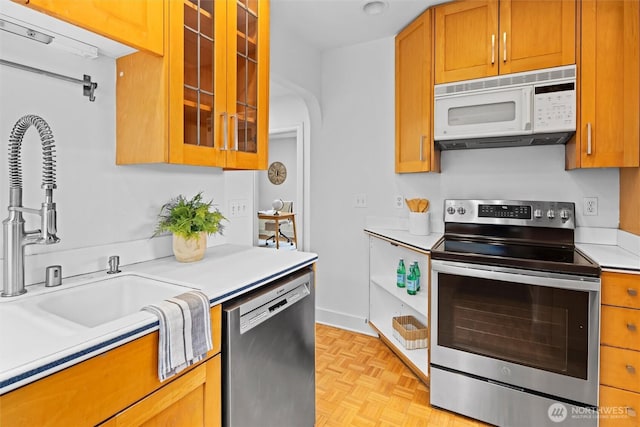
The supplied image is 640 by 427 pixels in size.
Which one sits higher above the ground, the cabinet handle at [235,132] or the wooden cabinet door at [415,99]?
the wooden cabinet door at [415,99]

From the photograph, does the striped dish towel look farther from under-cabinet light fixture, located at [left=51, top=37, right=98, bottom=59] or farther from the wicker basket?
the wicker basket

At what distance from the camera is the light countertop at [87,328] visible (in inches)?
26.9

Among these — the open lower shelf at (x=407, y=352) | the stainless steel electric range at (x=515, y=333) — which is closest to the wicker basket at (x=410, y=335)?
the open lower shelf at (x=407, y=352)

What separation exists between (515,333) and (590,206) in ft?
3.46

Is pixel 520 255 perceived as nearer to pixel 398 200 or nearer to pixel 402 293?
pixel 402 293

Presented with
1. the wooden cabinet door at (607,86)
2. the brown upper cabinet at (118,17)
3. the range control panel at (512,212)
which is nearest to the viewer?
the brown upper cabinet at (118,17)

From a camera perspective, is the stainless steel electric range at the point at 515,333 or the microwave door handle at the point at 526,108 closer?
the stainless steel electric range at the point at 515,333

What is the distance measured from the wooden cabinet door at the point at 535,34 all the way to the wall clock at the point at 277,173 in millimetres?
5668

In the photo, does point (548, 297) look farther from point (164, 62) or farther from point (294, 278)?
point (164, 62)

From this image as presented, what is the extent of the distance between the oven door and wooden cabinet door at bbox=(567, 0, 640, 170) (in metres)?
0.78

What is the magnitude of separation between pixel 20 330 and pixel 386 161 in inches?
96.7

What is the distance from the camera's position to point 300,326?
4.99 ft

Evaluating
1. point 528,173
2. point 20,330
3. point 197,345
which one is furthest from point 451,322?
point 20,330

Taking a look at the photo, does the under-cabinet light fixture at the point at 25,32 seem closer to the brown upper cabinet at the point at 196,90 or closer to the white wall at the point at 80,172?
the white wall at the point at 80,172
